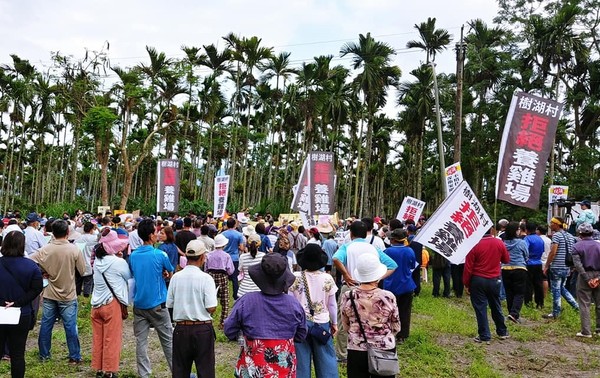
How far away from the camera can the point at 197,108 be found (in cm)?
3800

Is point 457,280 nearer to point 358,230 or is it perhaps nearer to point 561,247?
point 561,247

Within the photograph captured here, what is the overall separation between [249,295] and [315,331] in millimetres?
862

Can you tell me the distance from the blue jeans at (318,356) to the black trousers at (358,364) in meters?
0.28

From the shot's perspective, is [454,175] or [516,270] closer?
[516,270]

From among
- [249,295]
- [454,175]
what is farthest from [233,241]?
[454,175]

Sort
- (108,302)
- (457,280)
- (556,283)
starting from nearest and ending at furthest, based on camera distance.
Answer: (108,302) < (556,283) < (457,280)

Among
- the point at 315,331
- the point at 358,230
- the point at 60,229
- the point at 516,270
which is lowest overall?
the point at 315,331

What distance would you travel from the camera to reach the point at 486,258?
7.20 meters

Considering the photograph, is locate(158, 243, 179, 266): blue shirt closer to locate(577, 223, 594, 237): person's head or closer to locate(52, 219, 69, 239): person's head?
locate(52, 219, 69, 239): person's head

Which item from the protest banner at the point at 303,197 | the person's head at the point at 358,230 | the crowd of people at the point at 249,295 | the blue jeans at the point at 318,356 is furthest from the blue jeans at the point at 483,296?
the protest banner at the point at 303,197

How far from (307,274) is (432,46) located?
84.5 ft

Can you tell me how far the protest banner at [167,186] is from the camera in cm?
1642

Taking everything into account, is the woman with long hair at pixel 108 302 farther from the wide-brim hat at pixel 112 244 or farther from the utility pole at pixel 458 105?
the utility pole at pixel 458 105

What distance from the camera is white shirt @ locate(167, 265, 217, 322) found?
4398 millimetres
